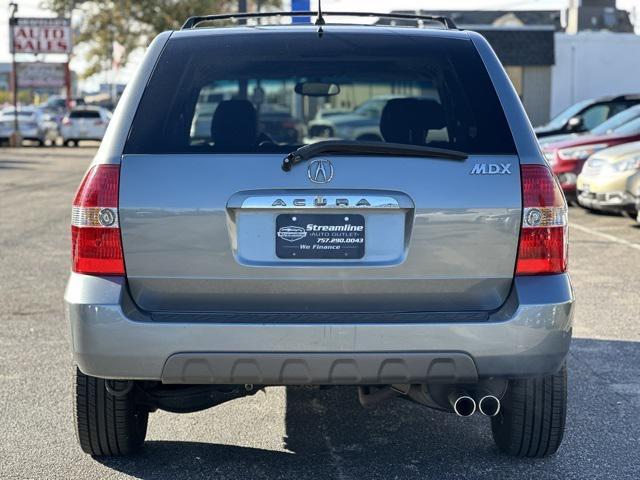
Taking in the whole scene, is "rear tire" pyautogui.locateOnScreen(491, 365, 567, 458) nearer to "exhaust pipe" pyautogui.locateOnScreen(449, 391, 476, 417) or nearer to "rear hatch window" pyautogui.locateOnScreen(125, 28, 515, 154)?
"exhaust pipe" pyautogui.locateOnScreen(449, 391, 476, 417)

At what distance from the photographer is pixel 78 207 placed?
4.18 m

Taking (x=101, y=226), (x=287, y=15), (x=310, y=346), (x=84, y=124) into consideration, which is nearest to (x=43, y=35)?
(x=84, y=124)

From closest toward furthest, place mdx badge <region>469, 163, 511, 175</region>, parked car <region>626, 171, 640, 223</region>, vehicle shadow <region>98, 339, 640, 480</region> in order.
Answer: mdx badge <region>469, 163, 511, 175</region> < vehicle shadow <region>98, 339, 640, 480</region> < parked car <region>626, 171, 640, 223</region>

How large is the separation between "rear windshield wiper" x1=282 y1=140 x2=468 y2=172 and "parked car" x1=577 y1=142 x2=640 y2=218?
10.1m

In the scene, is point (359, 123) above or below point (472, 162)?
below

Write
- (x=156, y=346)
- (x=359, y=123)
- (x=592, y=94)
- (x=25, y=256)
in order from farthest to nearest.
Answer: (x=592, y=94), (x=359, y=123), (x=25, y=256), (x=156, y=346)

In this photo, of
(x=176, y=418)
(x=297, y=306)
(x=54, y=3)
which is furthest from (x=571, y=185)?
(x=54, y=3)

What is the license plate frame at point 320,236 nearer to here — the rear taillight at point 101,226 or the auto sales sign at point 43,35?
the rear taillight at point 101,226

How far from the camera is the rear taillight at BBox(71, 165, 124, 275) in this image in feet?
13.5

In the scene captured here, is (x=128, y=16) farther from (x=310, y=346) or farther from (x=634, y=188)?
(x=310, y=346)

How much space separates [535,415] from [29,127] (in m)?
40.0

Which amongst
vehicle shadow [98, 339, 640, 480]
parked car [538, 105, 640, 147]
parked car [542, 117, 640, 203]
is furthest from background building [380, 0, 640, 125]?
vehicle shadow [98, 339, 640, 480]

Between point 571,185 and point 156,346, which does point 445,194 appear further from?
point 571,185

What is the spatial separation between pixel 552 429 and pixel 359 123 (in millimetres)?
23538
